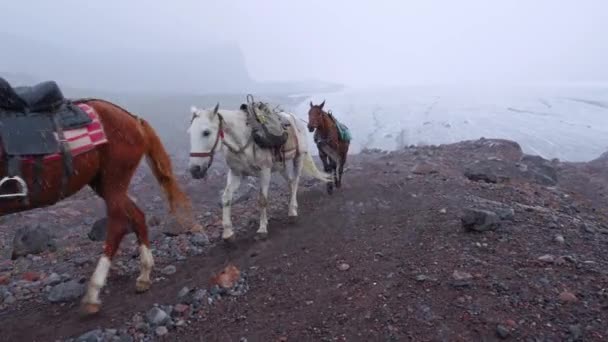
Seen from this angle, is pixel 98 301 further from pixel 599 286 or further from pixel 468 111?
pixel 468 111

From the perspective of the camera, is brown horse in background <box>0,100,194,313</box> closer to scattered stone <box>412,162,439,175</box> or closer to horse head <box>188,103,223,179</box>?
horse head <box>188,103,223,179</box>

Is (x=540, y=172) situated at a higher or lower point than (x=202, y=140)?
lower

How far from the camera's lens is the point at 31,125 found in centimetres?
357

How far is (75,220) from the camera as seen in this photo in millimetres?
9492

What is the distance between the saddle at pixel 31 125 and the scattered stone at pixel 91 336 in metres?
1.35

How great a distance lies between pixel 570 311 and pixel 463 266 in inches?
42.3

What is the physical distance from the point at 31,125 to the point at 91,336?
1961mm

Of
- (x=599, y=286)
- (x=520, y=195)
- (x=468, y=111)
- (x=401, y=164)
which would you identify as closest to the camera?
(x=599, y=286)

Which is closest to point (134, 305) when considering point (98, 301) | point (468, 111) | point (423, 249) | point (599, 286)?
point (98, 301)

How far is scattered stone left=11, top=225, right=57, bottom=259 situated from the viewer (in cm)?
620

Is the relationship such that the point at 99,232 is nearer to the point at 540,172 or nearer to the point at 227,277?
the point at 227,277

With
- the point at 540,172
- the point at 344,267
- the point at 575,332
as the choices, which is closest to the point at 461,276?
the point at 575,332

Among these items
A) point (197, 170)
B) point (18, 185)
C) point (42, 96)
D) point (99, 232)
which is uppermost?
point (42, 96)

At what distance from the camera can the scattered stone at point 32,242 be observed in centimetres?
620
